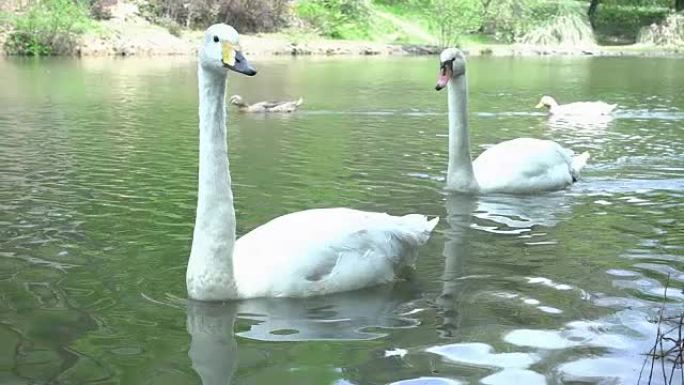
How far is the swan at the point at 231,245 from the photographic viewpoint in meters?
5.85

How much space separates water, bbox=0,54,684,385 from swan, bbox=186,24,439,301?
0.40 feet

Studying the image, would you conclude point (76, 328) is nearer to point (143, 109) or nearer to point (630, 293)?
point (630, 293)

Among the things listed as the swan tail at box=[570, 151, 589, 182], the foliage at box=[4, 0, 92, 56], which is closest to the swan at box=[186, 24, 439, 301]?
the swan tail at box=[570, 151, 589, 182]

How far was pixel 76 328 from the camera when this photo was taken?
5.40 m

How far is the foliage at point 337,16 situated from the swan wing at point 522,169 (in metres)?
43.9

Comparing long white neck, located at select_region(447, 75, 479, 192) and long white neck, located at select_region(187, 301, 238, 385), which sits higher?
long white neck, located at select_region(447, 75, 479, 192)

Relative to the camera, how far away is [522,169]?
10203 millimetres

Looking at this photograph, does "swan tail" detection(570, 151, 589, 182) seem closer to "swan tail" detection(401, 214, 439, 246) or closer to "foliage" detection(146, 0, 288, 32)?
"swan tail" detection(401, 214, 439, 246)

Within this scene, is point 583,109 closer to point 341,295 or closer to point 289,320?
point 341,295

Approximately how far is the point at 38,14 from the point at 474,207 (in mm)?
34561

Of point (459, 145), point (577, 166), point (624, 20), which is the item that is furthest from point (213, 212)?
point (624, 20)

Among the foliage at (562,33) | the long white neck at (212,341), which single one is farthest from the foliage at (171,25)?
the long white neck at (212,341)

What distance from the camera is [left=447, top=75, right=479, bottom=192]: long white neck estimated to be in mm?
10039

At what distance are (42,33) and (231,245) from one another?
3570 centimetres
